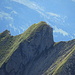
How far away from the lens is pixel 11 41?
147 meters

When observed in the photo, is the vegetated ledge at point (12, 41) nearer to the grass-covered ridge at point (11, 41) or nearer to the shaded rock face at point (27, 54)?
the grass-covered ridge at point (11, 41)

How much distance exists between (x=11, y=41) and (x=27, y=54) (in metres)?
19.9

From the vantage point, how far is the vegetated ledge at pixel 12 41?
135 meters

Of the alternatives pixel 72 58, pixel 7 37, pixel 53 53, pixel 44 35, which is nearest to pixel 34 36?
pixel 44 35

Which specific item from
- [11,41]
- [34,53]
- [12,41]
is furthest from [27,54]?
[11,41]

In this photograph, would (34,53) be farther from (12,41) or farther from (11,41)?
(11,41)

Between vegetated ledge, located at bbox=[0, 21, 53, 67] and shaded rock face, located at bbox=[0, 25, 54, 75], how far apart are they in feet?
9.39

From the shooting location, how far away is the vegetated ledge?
5315 inches

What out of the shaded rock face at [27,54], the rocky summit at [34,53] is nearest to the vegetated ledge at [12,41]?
the rocky summit at [34,53]

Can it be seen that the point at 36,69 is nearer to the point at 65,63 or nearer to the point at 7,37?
the point at 65,63

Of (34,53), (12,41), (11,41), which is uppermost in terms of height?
(11,41)

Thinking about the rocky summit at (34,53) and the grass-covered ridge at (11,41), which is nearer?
the rocky summit at (34,53)

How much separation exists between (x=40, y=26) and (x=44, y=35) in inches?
262

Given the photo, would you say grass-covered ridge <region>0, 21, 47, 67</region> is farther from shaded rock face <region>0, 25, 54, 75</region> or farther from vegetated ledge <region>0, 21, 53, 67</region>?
shaded rock face <region>0, 25, 54, 75</region>
